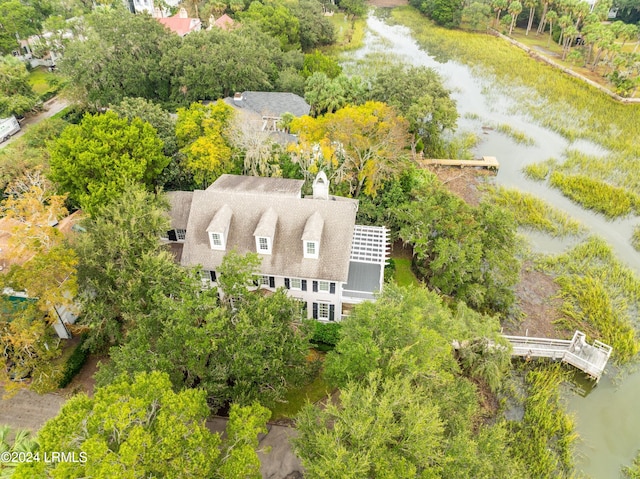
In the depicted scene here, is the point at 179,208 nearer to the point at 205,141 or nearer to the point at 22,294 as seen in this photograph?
Answer: the point at 205,141

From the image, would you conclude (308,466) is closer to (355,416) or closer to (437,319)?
(355,416)

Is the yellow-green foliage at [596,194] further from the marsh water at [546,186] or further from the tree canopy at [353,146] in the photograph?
the tree canopy at [353,146]

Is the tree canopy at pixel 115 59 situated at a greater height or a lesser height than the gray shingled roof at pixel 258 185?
greater

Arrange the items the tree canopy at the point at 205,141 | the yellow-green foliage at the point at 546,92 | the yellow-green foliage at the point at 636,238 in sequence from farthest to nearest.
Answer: the yellow-green foliage at the point at 546,92, the yellow-green foliage at the point at 636,238, the tree canopy at the point at 205,141

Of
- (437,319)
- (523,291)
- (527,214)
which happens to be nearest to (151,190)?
(437,319)

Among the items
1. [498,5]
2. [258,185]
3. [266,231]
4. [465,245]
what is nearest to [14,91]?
[258,185]

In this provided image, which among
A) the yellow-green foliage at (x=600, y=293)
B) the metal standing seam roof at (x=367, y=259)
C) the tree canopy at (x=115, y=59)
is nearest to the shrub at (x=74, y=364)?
the metal standing seam roof at (x=367, y=259)

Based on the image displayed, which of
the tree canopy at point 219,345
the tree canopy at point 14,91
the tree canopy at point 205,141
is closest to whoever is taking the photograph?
the tree canopy at point 219,345
